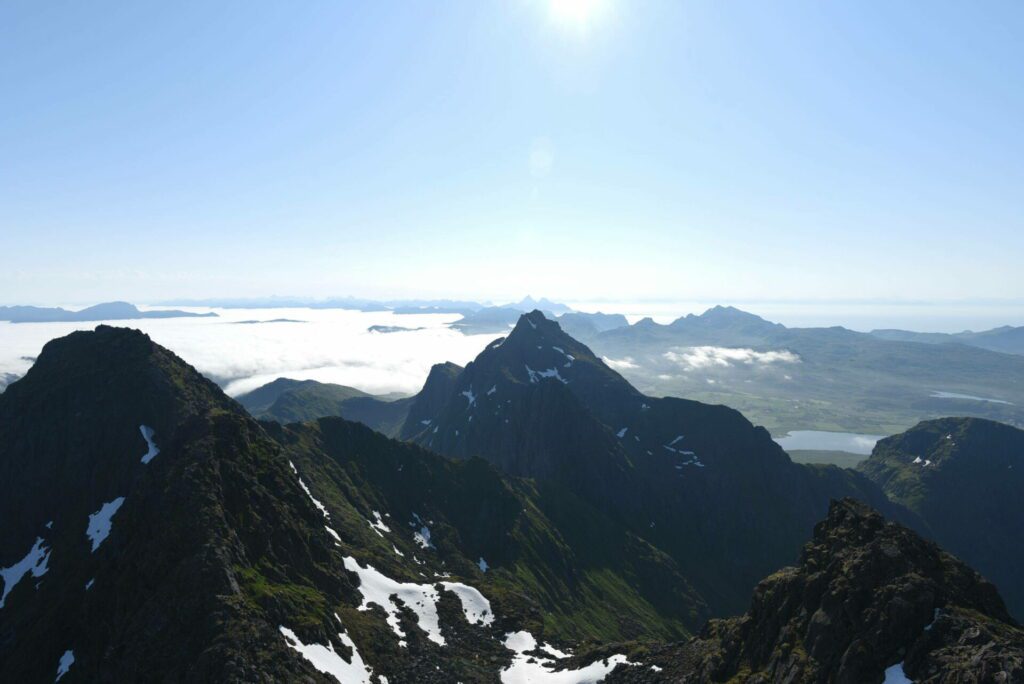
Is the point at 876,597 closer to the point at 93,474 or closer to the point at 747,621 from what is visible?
the point at 747,621

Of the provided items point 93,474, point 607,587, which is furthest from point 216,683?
point 607,587

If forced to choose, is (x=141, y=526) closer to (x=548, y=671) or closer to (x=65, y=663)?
(x=65, y=663)

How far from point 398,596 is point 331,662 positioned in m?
29.0

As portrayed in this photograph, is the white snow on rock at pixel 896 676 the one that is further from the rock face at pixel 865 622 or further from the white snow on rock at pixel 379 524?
the white snow on rock at pixel 379 524

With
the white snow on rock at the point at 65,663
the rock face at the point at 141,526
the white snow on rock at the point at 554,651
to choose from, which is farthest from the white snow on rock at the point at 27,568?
the white snow on rock at the point at 554,651

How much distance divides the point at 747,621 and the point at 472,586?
5421 centimetres

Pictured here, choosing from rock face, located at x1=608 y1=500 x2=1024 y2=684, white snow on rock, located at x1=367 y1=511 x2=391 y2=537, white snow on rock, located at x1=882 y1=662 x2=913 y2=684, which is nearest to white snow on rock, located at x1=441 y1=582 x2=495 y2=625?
rock face, located at x1=608 y1=500 x2=1024 y2=684

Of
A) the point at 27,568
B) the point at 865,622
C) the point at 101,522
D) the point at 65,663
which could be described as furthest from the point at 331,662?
the point at 27,568

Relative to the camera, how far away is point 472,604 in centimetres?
9188

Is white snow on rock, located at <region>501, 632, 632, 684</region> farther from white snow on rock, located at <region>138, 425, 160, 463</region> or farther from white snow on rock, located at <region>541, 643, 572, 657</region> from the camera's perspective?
white snow on rock, located at <region>138, 425, 160, 463</region>

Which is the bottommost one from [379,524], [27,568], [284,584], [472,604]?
[379,524]

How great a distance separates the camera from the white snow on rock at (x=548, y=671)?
68.1 meters

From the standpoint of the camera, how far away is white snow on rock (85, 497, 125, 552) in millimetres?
81625

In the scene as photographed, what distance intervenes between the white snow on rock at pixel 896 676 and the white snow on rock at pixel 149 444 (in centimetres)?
10541
